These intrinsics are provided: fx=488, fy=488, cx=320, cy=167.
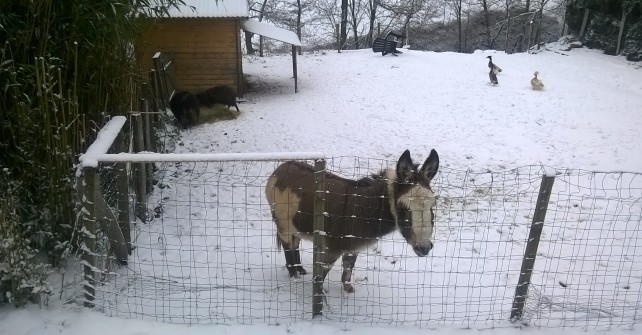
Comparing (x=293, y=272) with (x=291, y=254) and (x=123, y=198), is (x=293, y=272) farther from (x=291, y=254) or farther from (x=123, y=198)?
(x=123, y=198)

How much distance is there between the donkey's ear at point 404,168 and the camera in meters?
3.76

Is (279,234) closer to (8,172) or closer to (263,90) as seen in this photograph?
(8,172)

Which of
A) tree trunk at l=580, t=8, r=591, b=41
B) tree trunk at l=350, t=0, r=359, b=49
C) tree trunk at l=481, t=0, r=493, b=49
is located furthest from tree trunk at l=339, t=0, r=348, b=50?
tree trunk at l=580, t=8, r=591, b=41

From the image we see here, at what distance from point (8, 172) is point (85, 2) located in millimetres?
1522

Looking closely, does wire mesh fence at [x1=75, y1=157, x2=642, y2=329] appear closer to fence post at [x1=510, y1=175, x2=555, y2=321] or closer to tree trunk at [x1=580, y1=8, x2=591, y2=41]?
fence post at [x1=510, y1=175, x2=555, y2=321]

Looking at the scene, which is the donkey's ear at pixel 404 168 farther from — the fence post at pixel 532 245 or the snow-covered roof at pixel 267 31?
the snow-covered roof at pixel 267 31

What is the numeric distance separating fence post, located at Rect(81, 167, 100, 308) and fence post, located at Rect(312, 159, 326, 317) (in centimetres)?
165

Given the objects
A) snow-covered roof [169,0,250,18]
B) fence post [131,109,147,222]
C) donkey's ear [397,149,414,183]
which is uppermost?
snow-covered roof [169,0,250,18]

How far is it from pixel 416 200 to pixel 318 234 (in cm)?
81

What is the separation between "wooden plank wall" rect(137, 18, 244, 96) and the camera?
44.5ft

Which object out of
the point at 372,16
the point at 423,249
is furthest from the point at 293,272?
the point at 372,16

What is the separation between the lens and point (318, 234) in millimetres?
3738

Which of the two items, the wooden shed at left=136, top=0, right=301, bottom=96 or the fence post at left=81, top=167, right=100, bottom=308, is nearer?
the fence post at left=81, top=167, right=100, bottom=308

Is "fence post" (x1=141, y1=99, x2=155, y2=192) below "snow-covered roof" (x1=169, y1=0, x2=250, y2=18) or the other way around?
below
